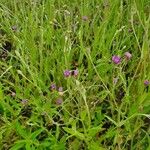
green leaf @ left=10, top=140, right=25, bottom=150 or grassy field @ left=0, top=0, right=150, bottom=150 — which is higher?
grassy field @ left=0, top=0, right=150, bottom=150

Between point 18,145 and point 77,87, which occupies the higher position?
point 77,87

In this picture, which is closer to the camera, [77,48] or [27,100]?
[27,100]

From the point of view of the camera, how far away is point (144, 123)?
1.33m

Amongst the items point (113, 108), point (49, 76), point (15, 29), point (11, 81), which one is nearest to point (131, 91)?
point (113, 108)

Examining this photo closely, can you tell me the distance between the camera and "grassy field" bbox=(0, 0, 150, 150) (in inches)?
48.8

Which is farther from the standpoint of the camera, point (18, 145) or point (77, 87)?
point (18, 145)

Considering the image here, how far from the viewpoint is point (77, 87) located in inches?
43.5

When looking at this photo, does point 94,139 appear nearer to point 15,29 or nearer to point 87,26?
point 87,26

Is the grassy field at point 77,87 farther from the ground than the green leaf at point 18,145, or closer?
farther from the ground

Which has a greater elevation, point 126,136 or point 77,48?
point 77,48

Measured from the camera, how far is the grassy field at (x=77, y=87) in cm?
124

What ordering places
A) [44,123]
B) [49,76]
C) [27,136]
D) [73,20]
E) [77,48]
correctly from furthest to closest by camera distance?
[73,20]
[77,48]
[49,76]
[44,123]
[27,136]

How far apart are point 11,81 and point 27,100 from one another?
0.69ft

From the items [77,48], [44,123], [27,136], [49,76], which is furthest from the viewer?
[77,48]
